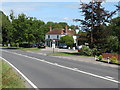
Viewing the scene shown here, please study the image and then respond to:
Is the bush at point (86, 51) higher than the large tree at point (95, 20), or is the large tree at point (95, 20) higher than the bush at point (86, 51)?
the large tree at point (95, 20)

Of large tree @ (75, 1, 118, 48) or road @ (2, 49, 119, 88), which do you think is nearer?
road @ (2, 49, 119, 88)

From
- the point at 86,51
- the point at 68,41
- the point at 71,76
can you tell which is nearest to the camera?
the point at 71,76

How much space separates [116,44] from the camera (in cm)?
3391

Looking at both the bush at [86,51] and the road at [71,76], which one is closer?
the road at [71,76]

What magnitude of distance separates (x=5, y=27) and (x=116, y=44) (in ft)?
195

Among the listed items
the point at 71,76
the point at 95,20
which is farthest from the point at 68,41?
the point at 71,76

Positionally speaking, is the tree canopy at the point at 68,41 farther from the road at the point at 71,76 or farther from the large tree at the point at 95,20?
the road at the point at 71,76

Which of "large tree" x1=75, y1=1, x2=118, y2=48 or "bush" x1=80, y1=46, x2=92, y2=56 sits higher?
"large tree" x1=75, y1=1, x2=118, y2=48

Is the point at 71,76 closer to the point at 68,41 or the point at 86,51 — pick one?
the point at 86,51

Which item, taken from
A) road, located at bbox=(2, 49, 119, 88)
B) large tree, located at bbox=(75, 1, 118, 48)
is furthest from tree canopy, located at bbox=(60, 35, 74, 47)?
road, located at bbox=(2, 49, 119, 88)

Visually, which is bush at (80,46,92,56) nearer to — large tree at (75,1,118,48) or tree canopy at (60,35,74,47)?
large tree at (75,1,118,48)

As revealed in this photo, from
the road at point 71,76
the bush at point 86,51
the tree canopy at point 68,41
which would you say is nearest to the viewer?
the road at point 71,76

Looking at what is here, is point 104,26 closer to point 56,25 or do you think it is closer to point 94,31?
point 94,31

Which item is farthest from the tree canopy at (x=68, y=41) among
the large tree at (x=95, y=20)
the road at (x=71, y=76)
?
the road at (x=71, y=76)
